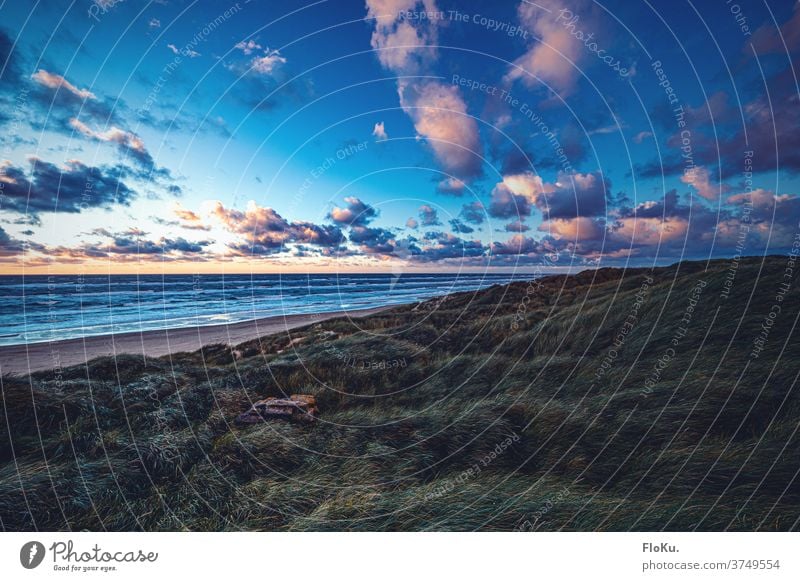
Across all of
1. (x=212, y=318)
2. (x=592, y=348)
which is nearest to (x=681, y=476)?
(x=592, y=348)

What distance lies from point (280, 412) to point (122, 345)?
1552 centimetres

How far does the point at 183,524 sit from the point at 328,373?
139 inches

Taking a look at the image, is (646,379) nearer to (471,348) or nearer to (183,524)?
(471,348)

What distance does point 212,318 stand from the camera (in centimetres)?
2445

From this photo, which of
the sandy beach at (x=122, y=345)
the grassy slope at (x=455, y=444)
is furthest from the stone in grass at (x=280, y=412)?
the sandy beach at (x=122, y=345)

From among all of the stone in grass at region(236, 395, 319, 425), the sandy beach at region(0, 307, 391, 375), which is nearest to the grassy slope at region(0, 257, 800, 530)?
the stone in grass at region(236, 395, 319, 425)

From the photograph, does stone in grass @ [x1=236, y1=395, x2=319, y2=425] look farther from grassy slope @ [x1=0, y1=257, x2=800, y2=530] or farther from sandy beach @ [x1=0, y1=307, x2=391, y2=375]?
sandy beach @ [x1=0, y1=307, x2=391, y2=375]

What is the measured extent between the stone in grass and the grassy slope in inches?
8.7

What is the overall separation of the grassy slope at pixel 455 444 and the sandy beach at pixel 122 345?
831 cm

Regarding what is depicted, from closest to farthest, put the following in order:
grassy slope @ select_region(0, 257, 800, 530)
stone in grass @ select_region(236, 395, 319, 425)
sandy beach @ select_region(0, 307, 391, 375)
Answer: grassy slope @ select_region(0, 257, 800, 530)
stone in grass @ select_region(236, 395, 319, 425)
sandy beach @ select_region(0, 307, 391, 375)

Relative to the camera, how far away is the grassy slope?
399 cm

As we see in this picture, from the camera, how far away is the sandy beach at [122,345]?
43.1 ft

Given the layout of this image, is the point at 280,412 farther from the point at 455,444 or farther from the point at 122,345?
the point at 122,345

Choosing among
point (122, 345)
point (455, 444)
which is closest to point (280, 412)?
point (455, 444)
